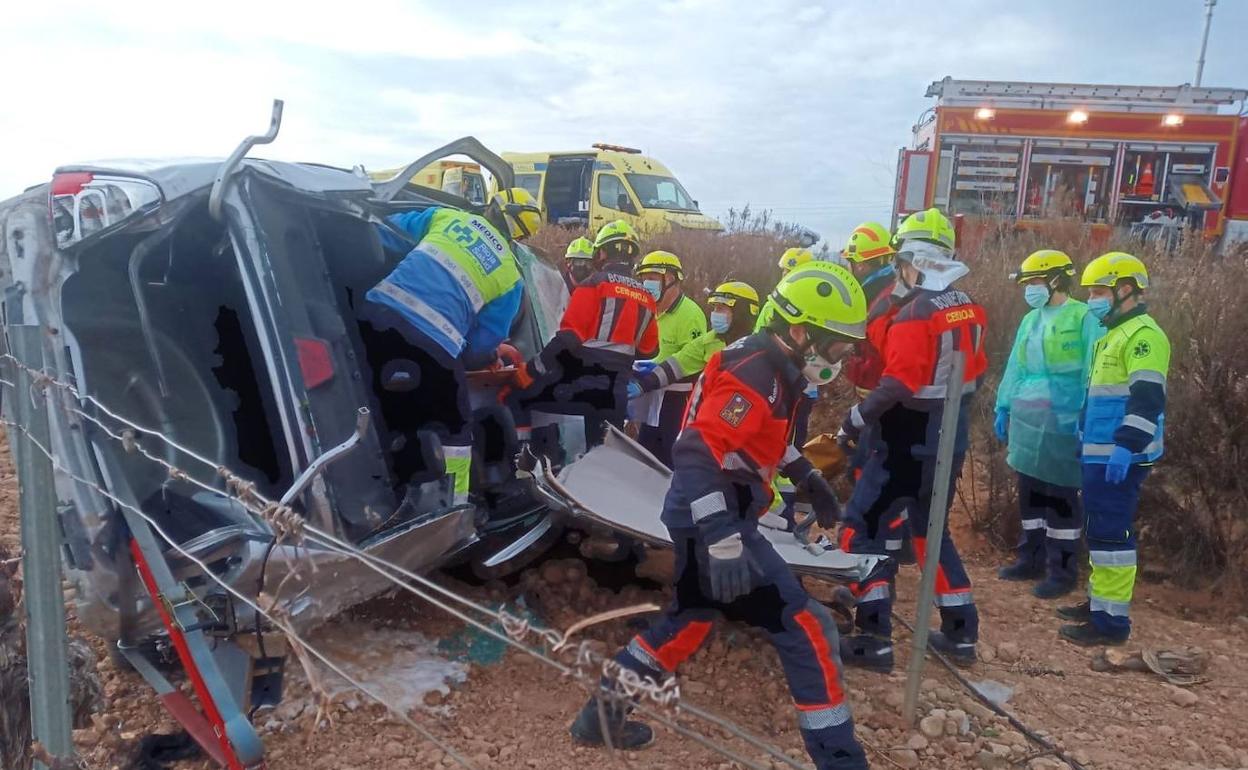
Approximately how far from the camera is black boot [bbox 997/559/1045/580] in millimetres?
5195

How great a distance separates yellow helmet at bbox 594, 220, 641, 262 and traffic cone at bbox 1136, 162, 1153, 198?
923 cm

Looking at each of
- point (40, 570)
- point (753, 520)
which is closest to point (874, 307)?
point (753, 520)

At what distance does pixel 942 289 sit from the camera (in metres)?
4.04

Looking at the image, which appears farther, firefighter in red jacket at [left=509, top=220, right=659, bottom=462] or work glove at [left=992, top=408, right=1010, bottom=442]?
work glove at [left=992, top=408, right=1010, bottom=442]

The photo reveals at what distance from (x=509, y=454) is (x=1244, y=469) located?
4028mm

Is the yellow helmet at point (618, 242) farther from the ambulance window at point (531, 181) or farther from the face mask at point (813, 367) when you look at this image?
the ambulance window at point (531, 181)

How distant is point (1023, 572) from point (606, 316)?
2879 millimetres

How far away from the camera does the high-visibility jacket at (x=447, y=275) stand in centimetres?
363

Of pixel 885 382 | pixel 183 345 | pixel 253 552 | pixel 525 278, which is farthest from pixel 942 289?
pixel 183 345

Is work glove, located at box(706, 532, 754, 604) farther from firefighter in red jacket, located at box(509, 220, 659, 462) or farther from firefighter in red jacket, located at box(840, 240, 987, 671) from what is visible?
firefighter in red jacket, located at box(509, 220, 659, 462)

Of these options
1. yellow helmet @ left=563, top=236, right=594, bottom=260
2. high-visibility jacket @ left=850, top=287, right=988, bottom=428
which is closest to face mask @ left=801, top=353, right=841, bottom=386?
high-visibility jacket @ left=850, top=287, right=988, bottom=428

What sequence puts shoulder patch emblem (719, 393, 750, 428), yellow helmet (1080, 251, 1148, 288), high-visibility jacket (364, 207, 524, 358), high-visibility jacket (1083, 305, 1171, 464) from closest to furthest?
shoulder patch emblem (719, 393, 750, 428), high-visibility jacket (364, 207, 524, 358), high-visibility jacket (1083, 305, 1171, 464), yellow helmet (1080, 251, 1148, 288)

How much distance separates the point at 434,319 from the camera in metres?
3.63

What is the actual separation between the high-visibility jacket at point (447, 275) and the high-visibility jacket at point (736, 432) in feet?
4.00
